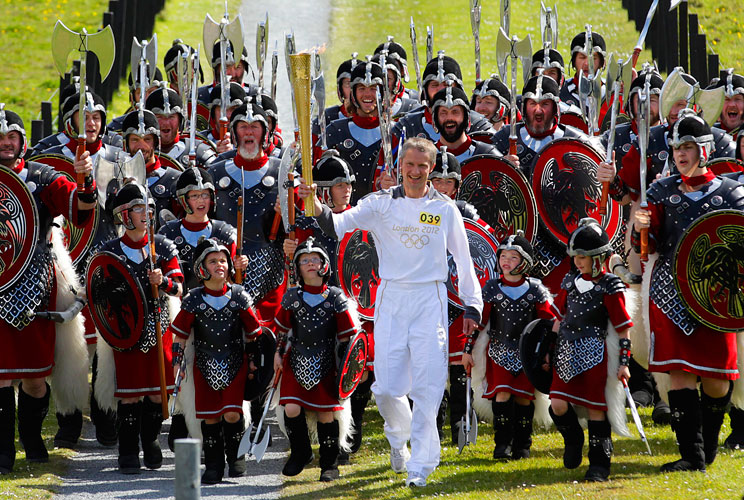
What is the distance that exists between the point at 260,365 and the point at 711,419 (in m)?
2.85

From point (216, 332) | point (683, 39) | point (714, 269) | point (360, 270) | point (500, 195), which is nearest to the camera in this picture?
point (714, 269)

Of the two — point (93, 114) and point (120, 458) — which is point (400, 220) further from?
point (93, 114)

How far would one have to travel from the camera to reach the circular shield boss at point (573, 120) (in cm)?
1192

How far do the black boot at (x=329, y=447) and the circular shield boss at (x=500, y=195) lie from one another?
6.63ft

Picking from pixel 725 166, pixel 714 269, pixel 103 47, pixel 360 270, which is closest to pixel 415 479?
pixel 360 270

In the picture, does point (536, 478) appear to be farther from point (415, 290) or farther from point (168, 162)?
point (168, 162)

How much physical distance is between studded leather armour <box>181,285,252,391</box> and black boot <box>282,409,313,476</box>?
1.60 feet

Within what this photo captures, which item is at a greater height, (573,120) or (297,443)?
(573,120)

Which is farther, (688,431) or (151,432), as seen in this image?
(151,432)

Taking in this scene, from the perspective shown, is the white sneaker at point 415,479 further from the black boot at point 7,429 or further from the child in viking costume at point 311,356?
the black boot at point 7,429

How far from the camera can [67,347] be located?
29.8 ft

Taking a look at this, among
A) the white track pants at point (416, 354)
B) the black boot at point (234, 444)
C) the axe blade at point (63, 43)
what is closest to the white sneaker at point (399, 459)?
the white track pants at point (416, 354)

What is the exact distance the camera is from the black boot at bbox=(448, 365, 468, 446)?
9.23 meters

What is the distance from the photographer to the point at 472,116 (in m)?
11.2
